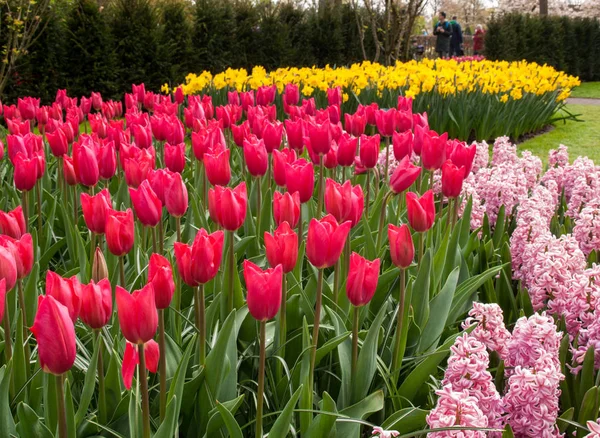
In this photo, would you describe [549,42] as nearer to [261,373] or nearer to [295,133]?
[295,133]

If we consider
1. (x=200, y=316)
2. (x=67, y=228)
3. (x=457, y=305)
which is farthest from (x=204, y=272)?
(x=67, y=228)

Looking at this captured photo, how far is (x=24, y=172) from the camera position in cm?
238

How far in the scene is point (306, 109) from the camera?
4.38 m

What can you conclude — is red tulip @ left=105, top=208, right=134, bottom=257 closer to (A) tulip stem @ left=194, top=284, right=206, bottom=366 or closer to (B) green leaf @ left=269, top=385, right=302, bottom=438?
(A) tulip stem @ left=194, top=284, right=206, bottom=366

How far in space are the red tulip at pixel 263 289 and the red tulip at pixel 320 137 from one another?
1429 millimetres

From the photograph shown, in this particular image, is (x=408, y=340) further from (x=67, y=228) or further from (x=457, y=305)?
(x=67, y=228)

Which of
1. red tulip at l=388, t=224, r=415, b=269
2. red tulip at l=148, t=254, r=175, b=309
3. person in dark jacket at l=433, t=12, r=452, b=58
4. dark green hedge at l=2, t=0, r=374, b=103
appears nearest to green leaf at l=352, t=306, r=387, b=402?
red tulip at l=388, t=224, r=415, b=269

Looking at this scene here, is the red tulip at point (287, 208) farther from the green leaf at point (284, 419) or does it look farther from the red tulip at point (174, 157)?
the red tulip at point (174, 157)

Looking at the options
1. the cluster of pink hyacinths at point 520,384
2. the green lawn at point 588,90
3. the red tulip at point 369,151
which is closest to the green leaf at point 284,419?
the cluster of pink hyacinths at point 520,384

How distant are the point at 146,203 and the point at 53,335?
816mm

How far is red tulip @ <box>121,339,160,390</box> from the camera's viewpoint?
4.29 ft

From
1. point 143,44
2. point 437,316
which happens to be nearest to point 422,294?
point 437,316

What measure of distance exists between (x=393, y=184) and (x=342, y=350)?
27.6 inches

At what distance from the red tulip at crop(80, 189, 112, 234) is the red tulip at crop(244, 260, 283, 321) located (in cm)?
71
